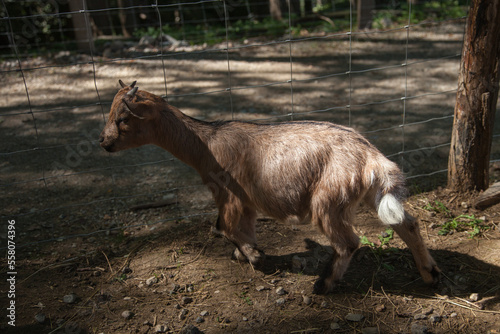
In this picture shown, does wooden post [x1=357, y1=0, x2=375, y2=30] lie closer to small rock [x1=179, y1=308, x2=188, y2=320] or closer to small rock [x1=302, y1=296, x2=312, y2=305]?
small rock [x1=302, y1=296, x2=312, y2=305]

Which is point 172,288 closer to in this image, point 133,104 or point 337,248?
point 337,248

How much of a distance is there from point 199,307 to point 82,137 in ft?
10.7

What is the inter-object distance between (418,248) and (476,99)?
147cm

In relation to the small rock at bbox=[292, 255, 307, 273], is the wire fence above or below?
above

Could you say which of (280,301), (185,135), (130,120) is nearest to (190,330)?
(280,301)

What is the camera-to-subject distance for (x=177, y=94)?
650 cm

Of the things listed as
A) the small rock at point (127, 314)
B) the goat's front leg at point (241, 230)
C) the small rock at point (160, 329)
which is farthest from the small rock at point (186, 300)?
the goat's front leg at point (241, 230)

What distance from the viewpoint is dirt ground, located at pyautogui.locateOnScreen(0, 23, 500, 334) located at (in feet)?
10.1

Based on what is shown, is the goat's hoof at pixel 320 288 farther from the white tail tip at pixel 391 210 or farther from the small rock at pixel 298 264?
the white tail tip at pixel 391 210

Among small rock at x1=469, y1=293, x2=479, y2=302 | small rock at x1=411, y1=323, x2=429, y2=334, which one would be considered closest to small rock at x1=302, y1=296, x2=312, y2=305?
small rock at x1=411, y1=323, x2=429, y2=334

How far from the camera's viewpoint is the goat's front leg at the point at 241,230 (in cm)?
338

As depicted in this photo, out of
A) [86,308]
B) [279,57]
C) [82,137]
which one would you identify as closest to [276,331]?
[86,308]

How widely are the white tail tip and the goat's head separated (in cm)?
172

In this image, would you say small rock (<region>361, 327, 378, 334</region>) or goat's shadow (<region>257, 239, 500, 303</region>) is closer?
small rock (<region>361, 327, 378, 334</region>)
